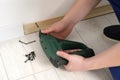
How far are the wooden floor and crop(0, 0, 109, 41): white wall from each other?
0.11m

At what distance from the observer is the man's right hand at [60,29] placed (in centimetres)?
105

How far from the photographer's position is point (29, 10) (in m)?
1.10

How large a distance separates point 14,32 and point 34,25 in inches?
4.7

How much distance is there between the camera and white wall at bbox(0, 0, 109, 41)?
104 centimetres

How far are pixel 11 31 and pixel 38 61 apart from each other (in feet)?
0.78

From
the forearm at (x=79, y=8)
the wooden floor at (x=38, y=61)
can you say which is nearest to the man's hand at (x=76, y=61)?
the wooden floor at (x=38, y=61)

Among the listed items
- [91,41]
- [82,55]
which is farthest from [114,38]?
[82,55]

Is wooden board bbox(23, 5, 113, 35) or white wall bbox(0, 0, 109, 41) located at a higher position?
white wall bbox(0, 0, 109, 41)

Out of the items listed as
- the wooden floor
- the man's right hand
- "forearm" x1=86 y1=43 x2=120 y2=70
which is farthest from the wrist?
the man's right hand

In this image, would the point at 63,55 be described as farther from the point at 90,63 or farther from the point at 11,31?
the point at 11,31

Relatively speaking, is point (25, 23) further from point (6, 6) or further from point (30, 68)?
point (30, 68)

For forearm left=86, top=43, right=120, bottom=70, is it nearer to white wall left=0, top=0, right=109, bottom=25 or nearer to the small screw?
the small screw

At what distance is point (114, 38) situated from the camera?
45.1 inches

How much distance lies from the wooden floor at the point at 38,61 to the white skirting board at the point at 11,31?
0.02 metres
